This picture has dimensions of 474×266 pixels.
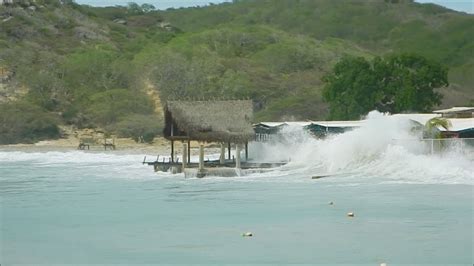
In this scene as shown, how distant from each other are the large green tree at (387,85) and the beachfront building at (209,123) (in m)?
15.6

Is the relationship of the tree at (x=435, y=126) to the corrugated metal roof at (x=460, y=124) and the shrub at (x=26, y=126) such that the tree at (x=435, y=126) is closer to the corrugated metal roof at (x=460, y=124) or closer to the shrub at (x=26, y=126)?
the corrugated metal roof at (x=460, y=124)

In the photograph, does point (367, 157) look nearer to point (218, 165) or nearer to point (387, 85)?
point (218, 165)

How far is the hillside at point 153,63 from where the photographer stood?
72.1m

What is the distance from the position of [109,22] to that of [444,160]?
8115 centimetres

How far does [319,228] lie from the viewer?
24.8 meters

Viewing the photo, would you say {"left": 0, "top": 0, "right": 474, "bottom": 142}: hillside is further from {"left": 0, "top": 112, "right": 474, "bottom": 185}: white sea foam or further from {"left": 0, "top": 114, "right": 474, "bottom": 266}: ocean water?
{"left": 0, "top": 114, "right": 474, "bottom": 266}: ocean water

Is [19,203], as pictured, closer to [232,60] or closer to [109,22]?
[232,60]

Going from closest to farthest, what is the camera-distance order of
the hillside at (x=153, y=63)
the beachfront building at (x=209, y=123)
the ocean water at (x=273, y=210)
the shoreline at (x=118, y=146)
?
1. the ocean water at (x=273, y=210)
2. the beachfront building at (x=209, y=123)
3. the shoreline at (x=118, y=146)
4. the hillside at (x=153, y=63)

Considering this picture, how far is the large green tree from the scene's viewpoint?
176ft

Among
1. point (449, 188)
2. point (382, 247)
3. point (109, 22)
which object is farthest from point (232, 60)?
point (382, 247)

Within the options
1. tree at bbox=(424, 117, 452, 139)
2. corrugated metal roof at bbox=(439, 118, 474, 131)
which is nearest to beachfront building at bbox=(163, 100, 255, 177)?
tree at bbox=(424, 117, 452, 139)

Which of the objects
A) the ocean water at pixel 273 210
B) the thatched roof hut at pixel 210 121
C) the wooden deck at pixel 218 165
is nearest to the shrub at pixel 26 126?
the ocean water at pixel 273 210

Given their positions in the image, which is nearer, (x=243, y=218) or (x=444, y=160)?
(x=243, y=218)

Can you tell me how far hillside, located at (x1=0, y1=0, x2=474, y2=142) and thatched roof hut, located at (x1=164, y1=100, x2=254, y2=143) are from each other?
1036 inches
